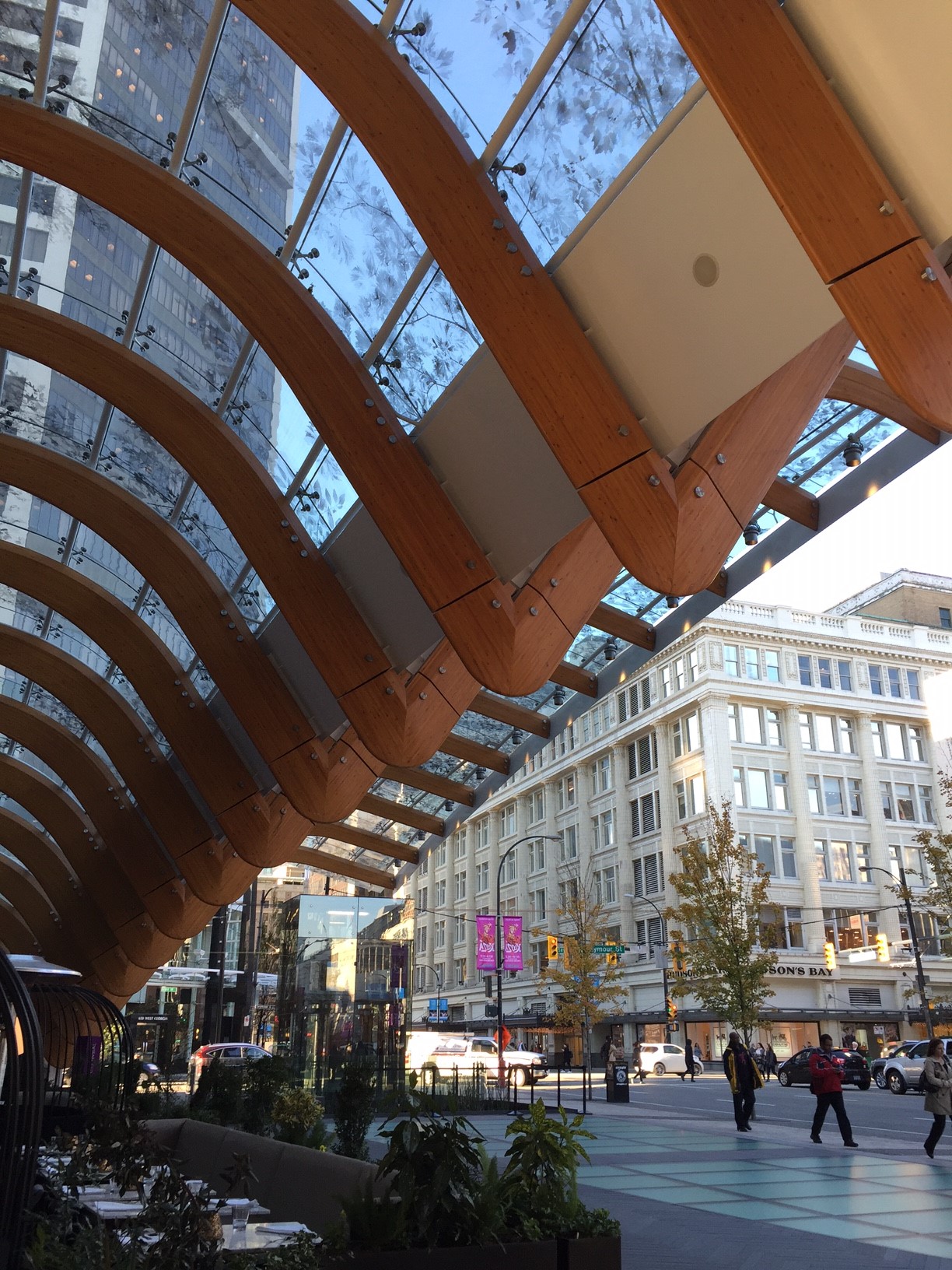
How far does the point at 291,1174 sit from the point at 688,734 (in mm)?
63180

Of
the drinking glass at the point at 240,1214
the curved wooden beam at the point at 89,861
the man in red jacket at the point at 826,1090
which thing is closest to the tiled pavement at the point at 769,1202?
the man in red jacket at the point at 826,1090

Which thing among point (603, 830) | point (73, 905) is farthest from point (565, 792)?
point (73, 905)

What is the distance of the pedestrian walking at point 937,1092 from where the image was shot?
16547 millimetres

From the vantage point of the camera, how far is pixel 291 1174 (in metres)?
9.86

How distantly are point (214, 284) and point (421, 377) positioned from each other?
265cm

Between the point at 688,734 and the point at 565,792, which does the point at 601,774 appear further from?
the point at 688,734

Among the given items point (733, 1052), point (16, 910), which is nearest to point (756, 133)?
point (733, 1052)

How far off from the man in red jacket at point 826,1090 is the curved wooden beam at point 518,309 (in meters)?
11.5

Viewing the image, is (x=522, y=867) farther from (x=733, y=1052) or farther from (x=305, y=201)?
(x=305, y=201)

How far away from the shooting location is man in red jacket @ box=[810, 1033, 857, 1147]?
18.0m

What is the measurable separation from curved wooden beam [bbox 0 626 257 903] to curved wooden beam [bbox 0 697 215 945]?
3062 millimetres

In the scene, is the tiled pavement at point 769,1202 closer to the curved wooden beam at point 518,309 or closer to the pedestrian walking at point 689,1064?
the curved wooden beam at point 518,309

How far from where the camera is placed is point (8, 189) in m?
15.0

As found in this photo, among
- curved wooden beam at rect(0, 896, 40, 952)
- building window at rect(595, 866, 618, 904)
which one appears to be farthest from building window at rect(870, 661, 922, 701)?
curved wooden beam at rect(0, 896, 40, 952)
